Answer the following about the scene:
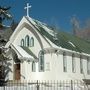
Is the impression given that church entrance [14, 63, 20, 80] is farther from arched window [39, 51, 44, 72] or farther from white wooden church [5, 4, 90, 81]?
arched window [39, 51, 44, 72]

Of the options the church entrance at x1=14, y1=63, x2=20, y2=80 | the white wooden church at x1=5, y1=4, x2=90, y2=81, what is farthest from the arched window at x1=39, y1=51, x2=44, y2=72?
the church entrance at x1=14, y1=63, x2=20, y2=80

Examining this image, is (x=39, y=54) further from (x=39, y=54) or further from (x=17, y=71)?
(x=17, y=71)

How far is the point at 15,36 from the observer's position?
39.5 metres

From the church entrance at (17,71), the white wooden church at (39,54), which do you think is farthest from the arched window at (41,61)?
the church entrance at (17,71)

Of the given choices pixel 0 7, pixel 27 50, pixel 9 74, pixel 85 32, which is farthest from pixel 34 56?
pixel 85 32

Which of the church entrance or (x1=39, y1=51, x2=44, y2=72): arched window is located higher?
(x1=39, y1=51, x2=44, y2=72): arched window

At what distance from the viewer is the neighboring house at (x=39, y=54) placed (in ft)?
118

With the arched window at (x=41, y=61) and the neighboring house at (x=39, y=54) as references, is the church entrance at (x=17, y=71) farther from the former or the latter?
the arched window at (x=41, y=61)

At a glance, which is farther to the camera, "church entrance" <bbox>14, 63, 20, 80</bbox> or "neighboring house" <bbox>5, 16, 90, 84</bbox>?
"church entrance" <bbox>14, 63, 20, 80</bbox>

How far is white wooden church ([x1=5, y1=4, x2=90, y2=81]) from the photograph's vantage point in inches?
1412

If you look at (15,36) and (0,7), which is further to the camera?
(15,36)

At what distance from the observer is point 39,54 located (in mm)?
37281

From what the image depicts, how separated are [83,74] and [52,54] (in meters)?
7.53

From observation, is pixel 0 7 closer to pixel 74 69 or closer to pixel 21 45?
pixel 21 45
